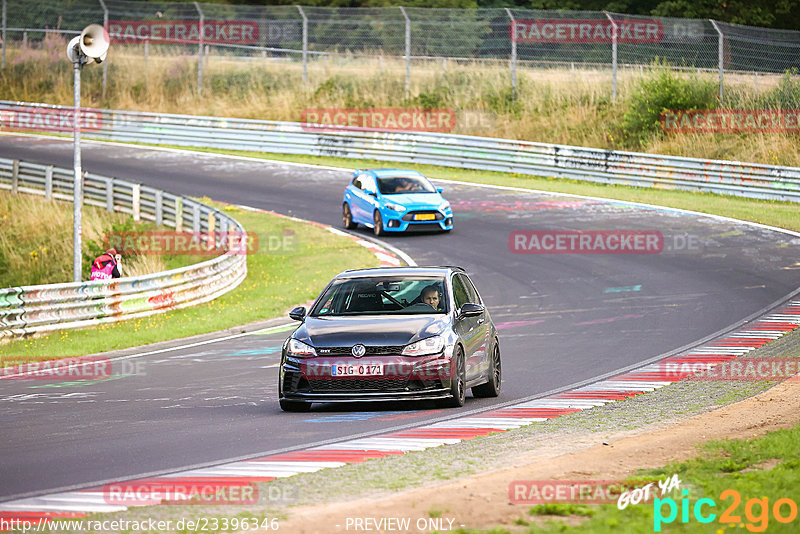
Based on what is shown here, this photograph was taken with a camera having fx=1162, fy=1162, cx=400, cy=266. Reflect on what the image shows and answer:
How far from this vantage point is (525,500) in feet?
23.0

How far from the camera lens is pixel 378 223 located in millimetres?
29281

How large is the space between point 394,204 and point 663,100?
14.1 meters

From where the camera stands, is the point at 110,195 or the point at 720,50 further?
the point at 720,50

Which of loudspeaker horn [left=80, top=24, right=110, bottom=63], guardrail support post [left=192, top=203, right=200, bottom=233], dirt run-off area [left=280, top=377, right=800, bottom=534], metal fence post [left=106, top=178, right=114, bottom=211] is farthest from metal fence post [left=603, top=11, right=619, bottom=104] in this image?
dirt run-off area [left=280, top=377, right=800, bottom=534]

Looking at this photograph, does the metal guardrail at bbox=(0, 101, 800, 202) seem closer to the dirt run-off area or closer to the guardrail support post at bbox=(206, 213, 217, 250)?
the guardrail support post at bbox=(206, 213, 217, 250)

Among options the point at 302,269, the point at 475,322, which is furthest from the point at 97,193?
the point at 475,322

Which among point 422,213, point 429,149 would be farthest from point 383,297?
point 429,149

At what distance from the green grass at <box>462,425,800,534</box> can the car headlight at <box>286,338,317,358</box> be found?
424 cm

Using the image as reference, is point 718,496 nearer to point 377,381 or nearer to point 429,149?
point 377,381

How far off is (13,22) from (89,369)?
1567 inches

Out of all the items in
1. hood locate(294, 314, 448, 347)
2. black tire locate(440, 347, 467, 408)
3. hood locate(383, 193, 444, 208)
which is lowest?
hood locate(383, 193, 444, 208)

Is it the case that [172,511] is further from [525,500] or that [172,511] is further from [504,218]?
[504,218]

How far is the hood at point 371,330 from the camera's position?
11453 millimetres

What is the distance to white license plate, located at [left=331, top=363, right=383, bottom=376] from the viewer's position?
11.4 metres
